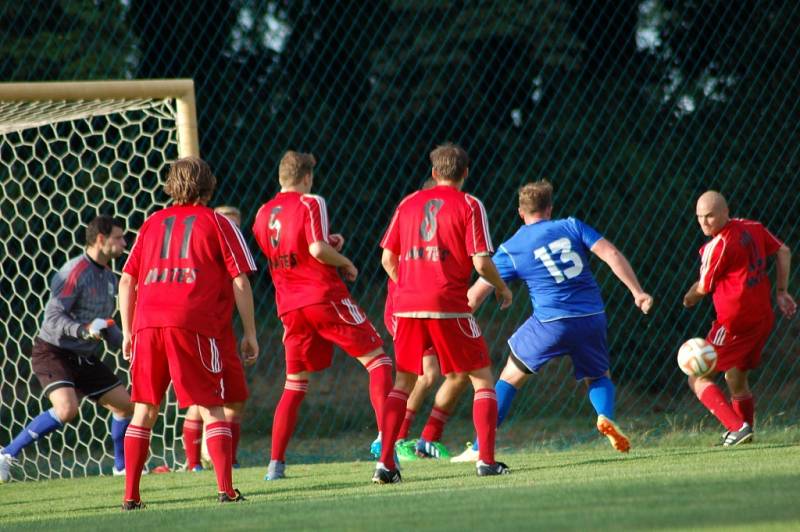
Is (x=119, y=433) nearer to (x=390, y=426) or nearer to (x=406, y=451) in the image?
(x=406, y=451)

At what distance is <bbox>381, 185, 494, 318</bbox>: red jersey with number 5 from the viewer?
6.14 m

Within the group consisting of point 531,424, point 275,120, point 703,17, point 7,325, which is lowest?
point 7,325

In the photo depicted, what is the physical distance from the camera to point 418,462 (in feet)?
24.6

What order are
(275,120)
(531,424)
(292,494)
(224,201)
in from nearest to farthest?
1. (292,494)
2. (531,424)
3. (224,201)
4. (275,120)

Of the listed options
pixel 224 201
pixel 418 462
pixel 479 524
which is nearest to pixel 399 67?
pixel 224 201

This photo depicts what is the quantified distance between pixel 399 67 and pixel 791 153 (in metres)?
3.96

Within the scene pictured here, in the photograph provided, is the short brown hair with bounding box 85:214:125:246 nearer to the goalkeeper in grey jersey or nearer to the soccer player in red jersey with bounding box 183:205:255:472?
A: the goalkeeper in grey jersey

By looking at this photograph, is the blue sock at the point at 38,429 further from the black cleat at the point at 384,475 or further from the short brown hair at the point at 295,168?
A: the black cleat at the point at 384,475

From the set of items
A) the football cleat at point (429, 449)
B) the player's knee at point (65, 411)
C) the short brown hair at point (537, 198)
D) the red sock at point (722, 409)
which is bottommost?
the player's knee at point (65, 411)

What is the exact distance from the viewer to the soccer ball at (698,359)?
729 cm

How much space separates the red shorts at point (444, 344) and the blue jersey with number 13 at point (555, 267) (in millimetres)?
1024

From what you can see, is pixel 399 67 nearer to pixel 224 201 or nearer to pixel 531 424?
pixel 224 201

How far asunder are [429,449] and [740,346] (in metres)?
2.05

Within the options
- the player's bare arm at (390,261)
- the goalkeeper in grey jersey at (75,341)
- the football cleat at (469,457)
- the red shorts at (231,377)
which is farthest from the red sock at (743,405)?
the goalkeeper in grey jersey at (75,341)
